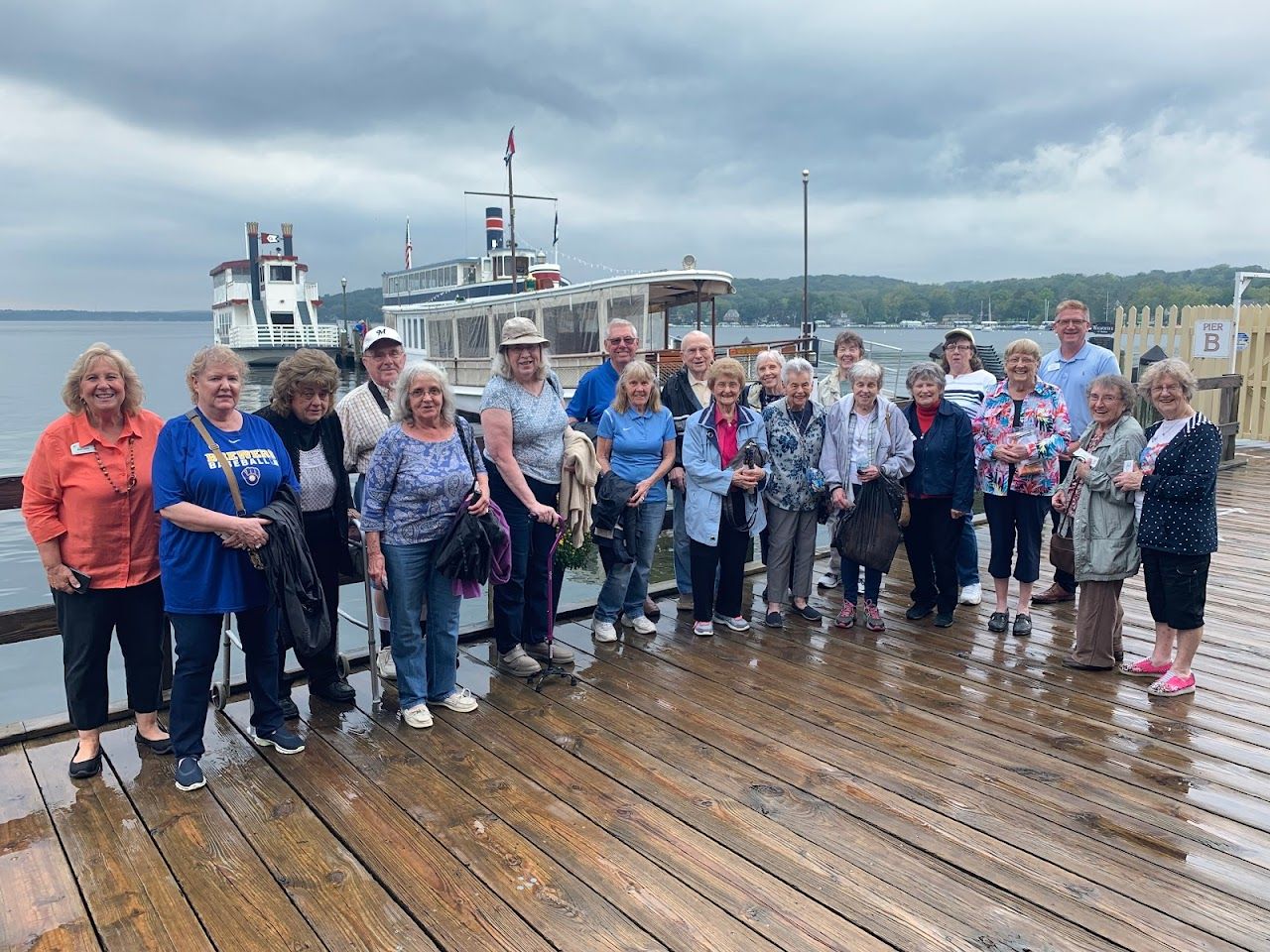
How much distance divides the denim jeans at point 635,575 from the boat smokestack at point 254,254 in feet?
160

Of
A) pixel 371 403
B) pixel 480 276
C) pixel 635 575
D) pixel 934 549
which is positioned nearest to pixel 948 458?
pixel 934 549

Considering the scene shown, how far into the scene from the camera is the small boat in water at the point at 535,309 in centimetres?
1574

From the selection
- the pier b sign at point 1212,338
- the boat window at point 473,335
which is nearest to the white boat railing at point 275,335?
the boat window at point 473,335

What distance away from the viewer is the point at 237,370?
120 inches

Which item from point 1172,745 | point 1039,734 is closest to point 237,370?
point 1039,734

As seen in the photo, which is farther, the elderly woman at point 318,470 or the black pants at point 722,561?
the black pants at point 722,561

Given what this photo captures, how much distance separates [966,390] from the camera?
4.96 meters

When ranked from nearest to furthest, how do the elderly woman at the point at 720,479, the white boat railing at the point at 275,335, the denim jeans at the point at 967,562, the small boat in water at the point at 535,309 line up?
the elderly woman at the point at 720,479 < the denim jeans at the point at 967,562 < the small boat in water at the point at 535,309 < the white boat railing at the point at 275,335

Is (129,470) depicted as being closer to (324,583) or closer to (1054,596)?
(324,583)

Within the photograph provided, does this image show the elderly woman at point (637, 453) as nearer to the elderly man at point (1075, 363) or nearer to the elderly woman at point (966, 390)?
the elderly woman at point (966, 390)

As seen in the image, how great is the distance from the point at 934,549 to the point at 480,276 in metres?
23.7

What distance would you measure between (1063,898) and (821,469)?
2561 millimetres

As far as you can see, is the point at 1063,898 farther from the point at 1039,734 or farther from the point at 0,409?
the point at 0,409

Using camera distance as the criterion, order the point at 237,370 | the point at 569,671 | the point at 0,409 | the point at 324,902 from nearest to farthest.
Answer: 1. the point at 324,902
2. the point at 237,370
3. the point at 569,671
4. the point at 0,409
